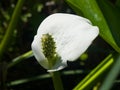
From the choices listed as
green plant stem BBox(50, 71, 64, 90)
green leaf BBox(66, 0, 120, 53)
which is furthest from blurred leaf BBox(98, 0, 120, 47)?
green plant stem BBox(50, 71, 64, 90)

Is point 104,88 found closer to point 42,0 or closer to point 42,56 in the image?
point 42,56

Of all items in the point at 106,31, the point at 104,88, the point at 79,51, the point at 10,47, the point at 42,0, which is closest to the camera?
the point at 104,88

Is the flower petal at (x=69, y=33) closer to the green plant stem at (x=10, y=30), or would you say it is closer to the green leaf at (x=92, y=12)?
the green leaf at (x=92, y=12)

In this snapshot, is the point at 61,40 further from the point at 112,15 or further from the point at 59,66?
the point at 112,15

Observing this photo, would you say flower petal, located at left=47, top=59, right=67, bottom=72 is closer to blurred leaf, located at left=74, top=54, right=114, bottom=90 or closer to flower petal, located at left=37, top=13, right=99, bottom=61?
flower petal, located at left=37, top=13, right=99, bottom=61

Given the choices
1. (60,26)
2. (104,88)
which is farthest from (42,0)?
(104,88)

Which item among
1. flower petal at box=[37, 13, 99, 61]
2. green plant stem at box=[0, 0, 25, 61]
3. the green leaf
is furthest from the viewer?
green plant stem at box=[0, 0, 25, 61]
